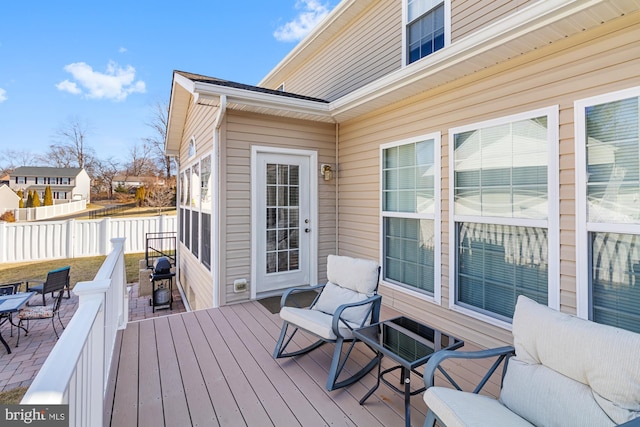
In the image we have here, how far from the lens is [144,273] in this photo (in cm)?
830

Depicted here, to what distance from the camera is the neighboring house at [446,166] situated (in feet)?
8.11

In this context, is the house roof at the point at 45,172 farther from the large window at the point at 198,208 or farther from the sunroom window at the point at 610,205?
the sunroom window at the point at 610,205

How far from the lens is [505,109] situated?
3104 mm

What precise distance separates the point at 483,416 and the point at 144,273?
8.59 meters

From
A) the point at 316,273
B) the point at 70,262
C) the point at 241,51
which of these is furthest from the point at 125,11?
the point at 316,273

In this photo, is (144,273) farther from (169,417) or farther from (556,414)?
(556,414)

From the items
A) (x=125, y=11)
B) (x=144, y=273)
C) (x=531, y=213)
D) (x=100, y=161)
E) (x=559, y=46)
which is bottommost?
(x=144, y=273)

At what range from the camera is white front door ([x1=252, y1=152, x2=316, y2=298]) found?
16.0 ft

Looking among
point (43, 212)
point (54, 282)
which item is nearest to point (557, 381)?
point (54, 282)

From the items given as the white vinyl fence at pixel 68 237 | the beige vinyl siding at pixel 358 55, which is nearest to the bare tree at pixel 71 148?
the white vinyl fence at pixel 68 237

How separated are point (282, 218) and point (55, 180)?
35.2 metres

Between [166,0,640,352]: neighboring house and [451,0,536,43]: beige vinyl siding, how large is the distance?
0.8 inches

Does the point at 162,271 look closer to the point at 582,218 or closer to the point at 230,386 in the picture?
the point at 230,386

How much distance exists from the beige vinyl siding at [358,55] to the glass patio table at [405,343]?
409 cm
